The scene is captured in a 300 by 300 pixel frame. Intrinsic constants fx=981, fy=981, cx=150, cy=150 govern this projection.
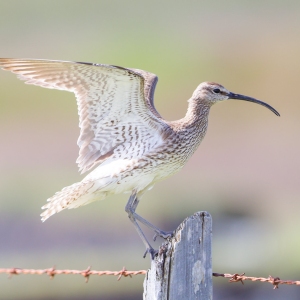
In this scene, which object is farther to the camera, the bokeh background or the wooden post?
the bokeh background

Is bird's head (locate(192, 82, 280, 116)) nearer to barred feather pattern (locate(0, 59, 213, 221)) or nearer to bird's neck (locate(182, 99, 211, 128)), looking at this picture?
bird's neck (locate(182, 99, 211, 128))

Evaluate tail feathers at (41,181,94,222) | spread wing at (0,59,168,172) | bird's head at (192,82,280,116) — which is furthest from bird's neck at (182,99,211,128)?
tail feathers at (41,181,94,222)

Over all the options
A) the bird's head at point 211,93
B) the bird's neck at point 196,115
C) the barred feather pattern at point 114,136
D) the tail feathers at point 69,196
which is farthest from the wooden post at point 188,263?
the bird's head at point 211,93

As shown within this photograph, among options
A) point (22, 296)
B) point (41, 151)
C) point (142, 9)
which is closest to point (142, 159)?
point (22, 296)

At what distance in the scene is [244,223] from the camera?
762 inches

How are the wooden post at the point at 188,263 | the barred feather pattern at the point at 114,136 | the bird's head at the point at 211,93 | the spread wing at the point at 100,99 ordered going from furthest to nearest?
the bird's head at the point at 211,93 < the barred feather pattern at the point at 114,136 < the spread wing at the point at 100,99 < the wooden post at the point at 188,263

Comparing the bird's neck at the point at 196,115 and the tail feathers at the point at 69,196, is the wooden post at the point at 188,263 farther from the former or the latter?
the bird's neck at the point at 196,115

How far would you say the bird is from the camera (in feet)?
31.1

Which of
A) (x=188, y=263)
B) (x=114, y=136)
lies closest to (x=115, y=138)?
(x=114, y=136)

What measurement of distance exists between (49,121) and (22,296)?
20137 millimetres

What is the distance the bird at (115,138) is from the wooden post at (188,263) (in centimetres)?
269

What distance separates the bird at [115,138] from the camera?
947 centimetres

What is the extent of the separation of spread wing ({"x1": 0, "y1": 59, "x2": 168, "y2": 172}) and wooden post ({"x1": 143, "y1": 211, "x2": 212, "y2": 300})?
8.50 feet

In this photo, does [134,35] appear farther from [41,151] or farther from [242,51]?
[41,151]
